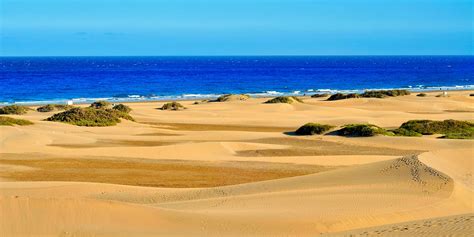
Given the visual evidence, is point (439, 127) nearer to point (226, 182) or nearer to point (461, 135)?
point (461, 135)

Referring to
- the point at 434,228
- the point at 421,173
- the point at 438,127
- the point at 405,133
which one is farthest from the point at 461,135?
the point at 434,228

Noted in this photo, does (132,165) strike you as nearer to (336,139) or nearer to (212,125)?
(336,139)

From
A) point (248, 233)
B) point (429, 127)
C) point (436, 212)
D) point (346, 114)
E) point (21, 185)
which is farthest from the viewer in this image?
point (346, 114)

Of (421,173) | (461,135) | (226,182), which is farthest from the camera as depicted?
(461,135)

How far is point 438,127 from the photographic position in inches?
1220

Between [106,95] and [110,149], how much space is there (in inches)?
1915

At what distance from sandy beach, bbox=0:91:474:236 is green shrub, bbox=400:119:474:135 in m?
1.27

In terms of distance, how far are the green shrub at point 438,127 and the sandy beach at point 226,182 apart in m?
1.27

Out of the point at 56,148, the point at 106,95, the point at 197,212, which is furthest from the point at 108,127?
the point at 106,95

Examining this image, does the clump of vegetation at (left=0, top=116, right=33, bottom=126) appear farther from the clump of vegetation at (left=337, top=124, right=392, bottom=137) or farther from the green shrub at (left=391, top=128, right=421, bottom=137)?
the green shrub at (left=391, top=128, right=421, bottom=137)

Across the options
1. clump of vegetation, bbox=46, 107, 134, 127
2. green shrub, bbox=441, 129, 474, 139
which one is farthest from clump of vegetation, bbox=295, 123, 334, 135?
clump of vegetation, bbox=46, 107, 134, 127

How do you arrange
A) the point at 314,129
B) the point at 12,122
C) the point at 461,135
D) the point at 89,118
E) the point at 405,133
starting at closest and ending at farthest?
the point at 461,135, the point at 405,133, the point at 314,129, the point at 12,122, the point at 89,118

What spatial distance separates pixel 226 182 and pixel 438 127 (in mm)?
14105

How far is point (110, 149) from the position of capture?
2531cm
